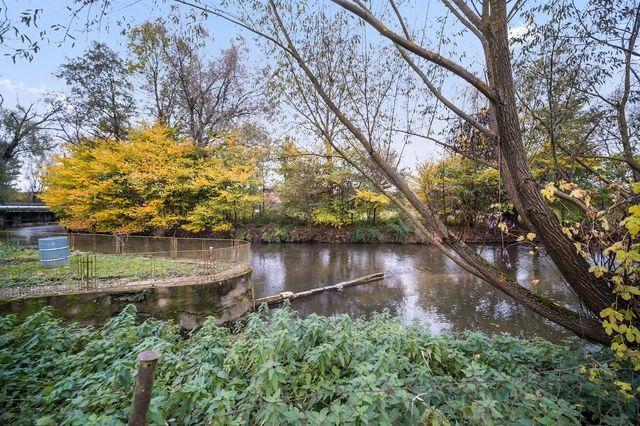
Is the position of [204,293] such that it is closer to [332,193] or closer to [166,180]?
[166,180]

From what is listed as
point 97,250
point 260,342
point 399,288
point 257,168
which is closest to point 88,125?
point 257,168

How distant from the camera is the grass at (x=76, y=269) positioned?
684 cm

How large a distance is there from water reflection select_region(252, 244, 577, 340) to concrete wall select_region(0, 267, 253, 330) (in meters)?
1.79

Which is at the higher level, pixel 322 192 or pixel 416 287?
pixel 322 192

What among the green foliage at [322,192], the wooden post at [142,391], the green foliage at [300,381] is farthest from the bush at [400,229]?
the wooden post at [142,391]

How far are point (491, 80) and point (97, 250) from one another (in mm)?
13936

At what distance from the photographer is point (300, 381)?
2.50 meters

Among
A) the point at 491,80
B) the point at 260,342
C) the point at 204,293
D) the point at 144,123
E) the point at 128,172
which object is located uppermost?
the point at 144,123

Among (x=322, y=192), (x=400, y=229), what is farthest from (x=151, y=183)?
(x=400, y=229)

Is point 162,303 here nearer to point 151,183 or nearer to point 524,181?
point 524,181

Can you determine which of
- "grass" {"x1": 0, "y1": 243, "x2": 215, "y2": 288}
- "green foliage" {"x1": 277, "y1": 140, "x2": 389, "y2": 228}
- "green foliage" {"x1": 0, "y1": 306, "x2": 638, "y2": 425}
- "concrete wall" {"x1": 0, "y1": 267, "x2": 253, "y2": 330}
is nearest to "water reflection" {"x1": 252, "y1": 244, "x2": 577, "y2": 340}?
"concrete wall" {"x1": 0, "y1": 267, "x2": 253, "y2": 330}

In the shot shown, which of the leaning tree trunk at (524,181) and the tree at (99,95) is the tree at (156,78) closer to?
the tree at (99,95)

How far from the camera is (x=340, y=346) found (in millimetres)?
2750

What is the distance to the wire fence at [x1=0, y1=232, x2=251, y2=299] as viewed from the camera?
A: 6.54 metres
